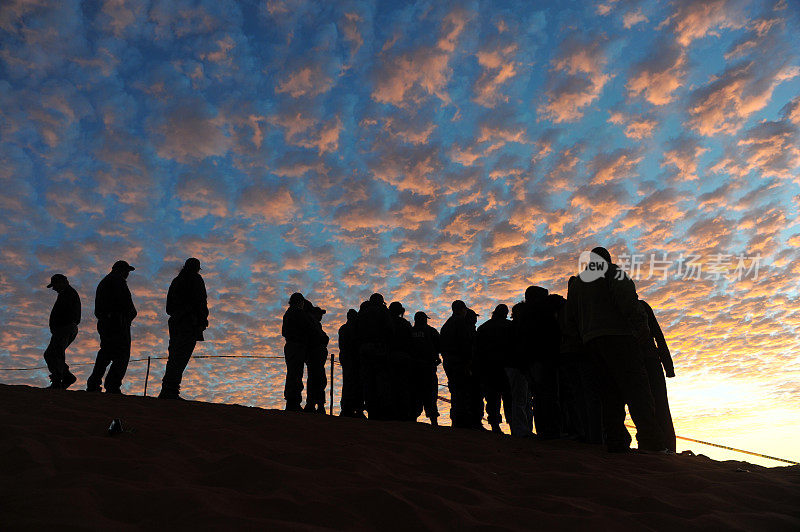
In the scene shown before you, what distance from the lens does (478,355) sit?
7.10 meters

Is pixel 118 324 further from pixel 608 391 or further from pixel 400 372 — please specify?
pixel 608 391

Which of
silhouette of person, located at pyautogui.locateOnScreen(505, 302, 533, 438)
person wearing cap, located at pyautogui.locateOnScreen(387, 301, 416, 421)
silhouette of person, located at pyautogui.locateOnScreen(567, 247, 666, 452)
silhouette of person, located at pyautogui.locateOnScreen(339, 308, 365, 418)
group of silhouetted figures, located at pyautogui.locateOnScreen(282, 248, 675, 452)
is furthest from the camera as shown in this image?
silhouette of person, located at pyautogui.locateOnScreen(339, 308, 365, 418)

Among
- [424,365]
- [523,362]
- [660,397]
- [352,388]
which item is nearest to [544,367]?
[523,362]

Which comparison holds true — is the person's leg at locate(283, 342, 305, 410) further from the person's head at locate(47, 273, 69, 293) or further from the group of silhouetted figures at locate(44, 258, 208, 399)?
the person's head at locate(47, 273, 69, 293)

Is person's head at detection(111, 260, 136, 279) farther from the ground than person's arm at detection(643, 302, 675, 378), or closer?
farther from the ground

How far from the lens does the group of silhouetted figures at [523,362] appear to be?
4914mm

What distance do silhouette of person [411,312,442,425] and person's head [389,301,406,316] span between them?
1.08 ft

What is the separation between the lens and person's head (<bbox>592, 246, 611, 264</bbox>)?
17.3ft

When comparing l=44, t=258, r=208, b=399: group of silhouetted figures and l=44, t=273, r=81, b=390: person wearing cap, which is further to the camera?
l=44, t=273, r=81, b=390: person wearing cap

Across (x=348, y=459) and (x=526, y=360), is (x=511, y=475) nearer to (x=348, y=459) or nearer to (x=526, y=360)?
(x=348, y=459)

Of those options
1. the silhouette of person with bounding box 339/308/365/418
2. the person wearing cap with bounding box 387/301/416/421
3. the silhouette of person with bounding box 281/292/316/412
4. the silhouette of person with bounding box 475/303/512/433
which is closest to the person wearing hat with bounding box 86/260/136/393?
the silhouette of person with bounding box 281/292/316/412

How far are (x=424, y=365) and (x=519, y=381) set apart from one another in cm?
184

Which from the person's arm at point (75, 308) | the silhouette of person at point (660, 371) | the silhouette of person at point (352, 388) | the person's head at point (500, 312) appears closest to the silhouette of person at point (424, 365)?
the silhouette of person at point (352, 388)

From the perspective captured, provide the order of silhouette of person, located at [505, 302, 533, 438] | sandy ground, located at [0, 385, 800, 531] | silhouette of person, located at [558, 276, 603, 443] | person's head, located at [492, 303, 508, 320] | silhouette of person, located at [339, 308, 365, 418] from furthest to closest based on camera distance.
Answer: silhouette of person, located at [339, 308, 365, 418]
person's head, located at [492, 303, 508, 320]
silhouette of person, located at [505, 302, 533, 438]
silhouette of person, located at [558, 276, 603, 443]
sandy ground, located at [0, 385, 800, 531]
